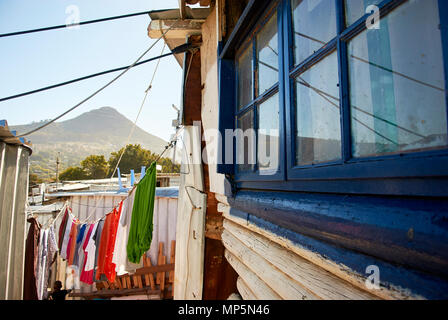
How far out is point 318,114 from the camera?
1061 mm

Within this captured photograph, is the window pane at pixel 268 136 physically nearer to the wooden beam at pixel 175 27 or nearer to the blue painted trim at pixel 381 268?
the blue painted trim at pixel 381 268

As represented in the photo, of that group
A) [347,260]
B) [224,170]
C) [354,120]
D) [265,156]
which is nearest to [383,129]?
[354,120]

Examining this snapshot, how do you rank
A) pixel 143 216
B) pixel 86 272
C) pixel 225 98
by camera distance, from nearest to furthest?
pixel 225 98, pixel 143 216, pixel 86 272

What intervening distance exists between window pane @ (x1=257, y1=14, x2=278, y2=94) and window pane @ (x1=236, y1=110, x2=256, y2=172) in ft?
0.85

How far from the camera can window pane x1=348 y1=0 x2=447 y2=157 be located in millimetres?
602

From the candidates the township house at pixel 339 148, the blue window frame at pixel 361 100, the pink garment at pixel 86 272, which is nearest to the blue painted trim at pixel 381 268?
the township house at pixel 339 148

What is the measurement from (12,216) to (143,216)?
1623 millimetres

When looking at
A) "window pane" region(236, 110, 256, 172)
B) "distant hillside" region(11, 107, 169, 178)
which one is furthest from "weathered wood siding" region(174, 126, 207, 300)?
"distant hillside" region(11, 107, 169, 178)

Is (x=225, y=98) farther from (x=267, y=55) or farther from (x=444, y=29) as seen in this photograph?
(x=444, y=29)

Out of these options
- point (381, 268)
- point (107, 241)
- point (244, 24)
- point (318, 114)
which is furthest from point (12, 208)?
point (381, 268)

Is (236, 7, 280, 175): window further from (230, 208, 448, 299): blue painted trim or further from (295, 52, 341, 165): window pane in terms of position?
(230, 208, 448, 299): blue painted trim

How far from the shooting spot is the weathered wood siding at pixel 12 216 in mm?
2645

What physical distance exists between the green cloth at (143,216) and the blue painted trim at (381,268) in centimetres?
306
